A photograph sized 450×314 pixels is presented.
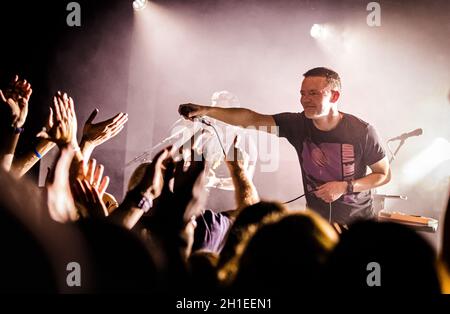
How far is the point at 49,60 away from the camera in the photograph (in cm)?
416

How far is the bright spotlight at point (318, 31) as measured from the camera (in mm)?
4195

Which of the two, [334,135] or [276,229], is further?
[334,135]

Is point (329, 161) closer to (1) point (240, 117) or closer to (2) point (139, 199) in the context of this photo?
(1) point (240, 117)

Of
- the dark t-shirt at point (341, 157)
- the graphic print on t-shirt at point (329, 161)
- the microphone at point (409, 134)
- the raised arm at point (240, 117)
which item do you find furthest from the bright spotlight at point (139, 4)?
the microphone at point (409, 134)

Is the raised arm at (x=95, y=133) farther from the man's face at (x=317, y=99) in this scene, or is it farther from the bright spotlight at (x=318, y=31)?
the bright spotlight at (x=318, y=31)

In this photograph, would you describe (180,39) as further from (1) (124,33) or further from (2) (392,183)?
(2) (392,183)

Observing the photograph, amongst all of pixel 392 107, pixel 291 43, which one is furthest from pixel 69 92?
pixel 392 107

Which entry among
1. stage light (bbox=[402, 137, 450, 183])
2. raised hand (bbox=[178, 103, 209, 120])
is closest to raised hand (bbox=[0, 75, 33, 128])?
raised hand (bbox=[178, 103, 209, 120])

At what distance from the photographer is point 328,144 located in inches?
137

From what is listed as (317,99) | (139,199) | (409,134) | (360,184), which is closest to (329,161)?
(360,184)

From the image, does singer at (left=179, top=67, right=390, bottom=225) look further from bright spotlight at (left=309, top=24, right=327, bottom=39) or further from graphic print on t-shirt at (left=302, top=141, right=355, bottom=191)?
bright spotlight at (left=309, top=24, right=327, bottom=39)

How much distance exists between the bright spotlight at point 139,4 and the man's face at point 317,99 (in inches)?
79.0

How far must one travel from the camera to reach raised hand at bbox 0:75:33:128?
7.36 ft

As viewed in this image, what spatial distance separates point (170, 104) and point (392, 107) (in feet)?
7.30
